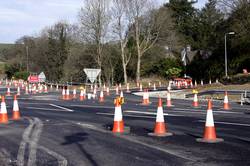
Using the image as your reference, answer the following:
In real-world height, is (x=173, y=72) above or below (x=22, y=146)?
above

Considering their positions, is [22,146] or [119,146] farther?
[22,146]

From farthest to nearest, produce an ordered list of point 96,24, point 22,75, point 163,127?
point 22,75
point 96,24
point 163,127

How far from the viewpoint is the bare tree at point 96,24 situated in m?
67.6

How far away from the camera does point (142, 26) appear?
7175 centimetres

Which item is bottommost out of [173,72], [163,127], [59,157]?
[59,157]

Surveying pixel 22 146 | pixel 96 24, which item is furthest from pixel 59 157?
pixel 96 24

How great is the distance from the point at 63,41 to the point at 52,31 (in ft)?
15.7

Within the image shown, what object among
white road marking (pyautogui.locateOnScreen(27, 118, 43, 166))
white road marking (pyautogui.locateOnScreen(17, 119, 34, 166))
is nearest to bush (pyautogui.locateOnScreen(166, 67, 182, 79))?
white road marking (pyautogui.locateOnScreen(27, 118, 43, 166))

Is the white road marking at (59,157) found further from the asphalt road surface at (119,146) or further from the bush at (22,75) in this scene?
the bush at (22,75)

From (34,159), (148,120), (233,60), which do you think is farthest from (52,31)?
(34,159)

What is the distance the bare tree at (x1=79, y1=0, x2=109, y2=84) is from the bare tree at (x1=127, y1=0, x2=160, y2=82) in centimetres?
407

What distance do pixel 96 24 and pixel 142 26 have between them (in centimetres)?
766

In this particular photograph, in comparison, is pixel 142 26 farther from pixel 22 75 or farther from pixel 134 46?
pixel 22 75

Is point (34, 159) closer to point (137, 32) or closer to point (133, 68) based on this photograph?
point (137, 32)
